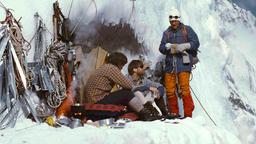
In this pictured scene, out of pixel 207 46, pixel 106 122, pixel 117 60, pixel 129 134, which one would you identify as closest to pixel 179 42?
pixel 117 60

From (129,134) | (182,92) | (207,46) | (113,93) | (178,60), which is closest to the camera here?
(129,134)

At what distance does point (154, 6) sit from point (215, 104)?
246 centimetres

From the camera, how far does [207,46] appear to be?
1299 centimetres

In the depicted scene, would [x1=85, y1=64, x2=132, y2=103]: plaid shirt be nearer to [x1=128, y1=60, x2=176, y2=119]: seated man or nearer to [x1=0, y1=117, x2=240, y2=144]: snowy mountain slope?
[x1=128, y1=60, x2=176, y2=119]: seated man

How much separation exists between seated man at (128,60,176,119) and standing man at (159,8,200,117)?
0.18 meters

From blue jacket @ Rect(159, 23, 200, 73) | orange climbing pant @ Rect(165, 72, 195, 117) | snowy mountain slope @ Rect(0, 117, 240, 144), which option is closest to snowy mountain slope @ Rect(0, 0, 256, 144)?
orange climbing pant @ Rect(165, 72, 195, 117)

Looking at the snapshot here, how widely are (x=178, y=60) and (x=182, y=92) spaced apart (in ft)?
1.70

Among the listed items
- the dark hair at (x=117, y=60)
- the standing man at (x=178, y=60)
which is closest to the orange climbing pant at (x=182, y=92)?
the standing man at (x=178, y=60)

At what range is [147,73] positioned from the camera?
10180 millimetres

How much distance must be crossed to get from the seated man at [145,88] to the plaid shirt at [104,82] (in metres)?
0.40

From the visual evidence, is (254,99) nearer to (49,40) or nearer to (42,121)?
(49,40)

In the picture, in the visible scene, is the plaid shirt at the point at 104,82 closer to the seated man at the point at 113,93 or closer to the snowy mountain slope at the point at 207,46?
the seated man at the point at 113,93

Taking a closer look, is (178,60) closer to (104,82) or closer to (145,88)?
(145,88)

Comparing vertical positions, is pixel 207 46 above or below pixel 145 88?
above
